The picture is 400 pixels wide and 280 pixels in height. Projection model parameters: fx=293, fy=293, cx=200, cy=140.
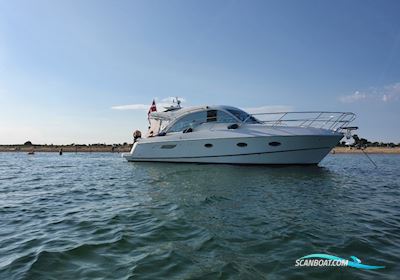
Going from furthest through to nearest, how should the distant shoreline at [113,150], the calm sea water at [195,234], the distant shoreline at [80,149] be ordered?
1. the distant shoreline at [80,149]
2. the distant shoreline at [113,150]
3. the calm sea water at [195,234]

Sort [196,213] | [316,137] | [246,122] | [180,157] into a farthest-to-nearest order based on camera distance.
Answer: [180,157], [246,122], [316,137], [196,213]

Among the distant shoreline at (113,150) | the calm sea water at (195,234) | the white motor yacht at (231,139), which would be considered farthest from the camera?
the distant shoreline at (113,150)

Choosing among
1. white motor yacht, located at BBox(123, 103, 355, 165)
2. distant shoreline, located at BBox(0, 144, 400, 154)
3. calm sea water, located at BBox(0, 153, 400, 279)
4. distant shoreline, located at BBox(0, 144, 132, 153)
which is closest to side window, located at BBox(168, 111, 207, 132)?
white motor yacht, located at BBox(123, 103, 355, 165)

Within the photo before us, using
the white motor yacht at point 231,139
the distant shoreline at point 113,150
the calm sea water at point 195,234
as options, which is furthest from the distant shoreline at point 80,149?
the calm sea water at point 195,234

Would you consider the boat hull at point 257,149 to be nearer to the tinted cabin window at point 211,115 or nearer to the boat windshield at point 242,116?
the tinted cabin window at point 211,115

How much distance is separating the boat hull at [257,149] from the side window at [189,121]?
4.15 feet

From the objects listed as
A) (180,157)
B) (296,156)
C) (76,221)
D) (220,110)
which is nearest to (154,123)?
(180,157)

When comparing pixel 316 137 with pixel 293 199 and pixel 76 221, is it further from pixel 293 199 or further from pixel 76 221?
pixel 76 221

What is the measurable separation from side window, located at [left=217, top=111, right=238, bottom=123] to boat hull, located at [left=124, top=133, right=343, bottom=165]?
168 centimetres

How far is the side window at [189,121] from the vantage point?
22.5 m

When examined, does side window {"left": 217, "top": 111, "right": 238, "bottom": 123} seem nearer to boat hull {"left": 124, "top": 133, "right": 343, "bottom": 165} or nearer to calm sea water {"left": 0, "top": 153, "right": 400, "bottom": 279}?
boat hull {"left": 124, "top": 133, "right": 343, "bottom": 165}

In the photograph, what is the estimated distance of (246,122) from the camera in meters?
21.5

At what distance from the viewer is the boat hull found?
18844 millimetres

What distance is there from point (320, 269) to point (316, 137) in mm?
15734
